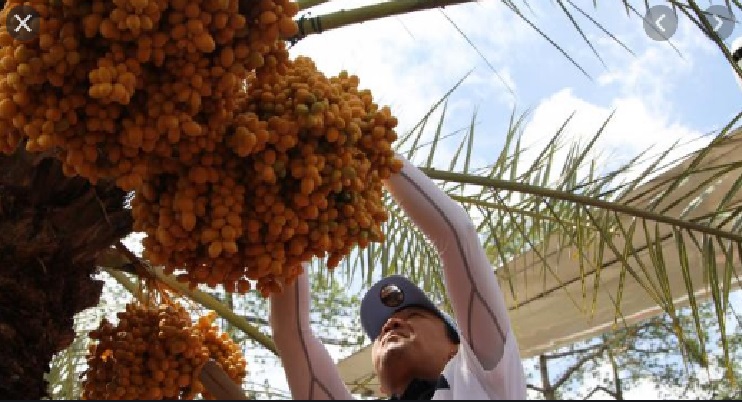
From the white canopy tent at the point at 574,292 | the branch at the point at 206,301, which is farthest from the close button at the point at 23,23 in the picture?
the white canopy tent at the point at 574,292

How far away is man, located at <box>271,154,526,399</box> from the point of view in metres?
1.72

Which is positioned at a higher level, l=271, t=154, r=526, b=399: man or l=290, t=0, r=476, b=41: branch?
l=290, t=0, r=476, b=41: branch

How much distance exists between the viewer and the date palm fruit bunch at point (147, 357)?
6.43 ft

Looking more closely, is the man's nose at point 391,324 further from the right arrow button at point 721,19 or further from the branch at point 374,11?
the right arrow button at point 721,19

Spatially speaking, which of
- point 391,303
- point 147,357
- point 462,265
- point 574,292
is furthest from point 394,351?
point 574,292

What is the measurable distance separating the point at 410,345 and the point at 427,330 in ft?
0.24

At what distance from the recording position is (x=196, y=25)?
1.33m

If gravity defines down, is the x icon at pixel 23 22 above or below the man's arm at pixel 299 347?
above

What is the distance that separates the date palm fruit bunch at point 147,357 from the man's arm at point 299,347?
7.7 inches

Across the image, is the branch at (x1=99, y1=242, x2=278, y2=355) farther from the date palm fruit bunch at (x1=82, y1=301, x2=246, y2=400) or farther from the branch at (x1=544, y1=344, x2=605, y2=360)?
the branch at (x1=544, y1=344, x2=605, y2=360)

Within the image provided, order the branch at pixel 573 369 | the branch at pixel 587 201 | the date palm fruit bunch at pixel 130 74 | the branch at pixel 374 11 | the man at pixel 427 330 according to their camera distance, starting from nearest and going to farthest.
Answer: the date palm fruit bunch at pixel 130 74
the man at pixel 427 330
the branch at pixel 374 11
the branch at pixel 587 201
the branch at pixel 573 369

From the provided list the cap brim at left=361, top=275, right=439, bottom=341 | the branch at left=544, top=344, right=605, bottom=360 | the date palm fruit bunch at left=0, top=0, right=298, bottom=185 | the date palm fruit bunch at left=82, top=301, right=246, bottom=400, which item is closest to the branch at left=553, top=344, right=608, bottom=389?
the branch at left=544, top=344, right=605, bottom=360

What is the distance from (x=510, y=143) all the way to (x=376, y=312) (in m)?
0.86

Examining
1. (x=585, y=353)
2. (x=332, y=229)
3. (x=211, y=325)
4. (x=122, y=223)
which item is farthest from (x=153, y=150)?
(x=585, y=353)
